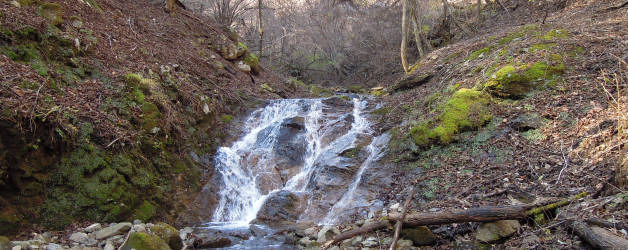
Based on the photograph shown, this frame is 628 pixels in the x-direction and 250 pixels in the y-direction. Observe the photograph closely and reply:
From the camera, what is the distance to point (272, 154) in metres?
9.33

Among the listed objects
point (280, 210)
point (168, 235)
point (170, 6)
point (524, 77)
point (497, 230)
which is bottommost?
point (280, 210)

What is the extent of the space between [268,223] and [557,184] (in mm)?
5199

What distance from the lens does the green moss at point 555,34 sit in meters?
8.47

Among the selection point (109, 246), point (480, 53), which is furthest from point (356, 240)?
point (480, 53)

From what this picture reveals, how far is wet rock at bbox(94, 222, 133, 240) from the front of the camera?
475cm

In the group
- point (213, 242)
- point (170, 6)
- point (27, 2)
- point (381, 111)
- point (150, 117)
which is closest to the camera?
point (213, 242)

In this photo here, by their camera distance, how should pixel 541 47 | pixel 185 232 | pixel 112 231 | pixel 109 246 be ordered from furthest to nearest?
pixel 541 47
pixel 185 232
pixel 112 231
pixel 109 246

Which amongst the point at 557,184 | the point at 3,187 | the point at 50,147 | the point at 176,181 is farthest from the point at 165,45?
the point at 557,184

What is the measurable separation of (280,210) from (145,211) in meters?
2.73

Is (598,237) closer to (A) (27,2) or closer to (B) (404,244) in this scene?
(B) (404,244)

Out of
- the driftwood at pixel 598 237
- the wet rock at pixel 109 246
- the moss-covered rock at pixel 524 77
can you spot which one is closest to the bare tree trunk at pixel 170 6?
the wet rock at pixel 109 246

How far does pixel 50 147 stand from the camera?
5223 millimetres

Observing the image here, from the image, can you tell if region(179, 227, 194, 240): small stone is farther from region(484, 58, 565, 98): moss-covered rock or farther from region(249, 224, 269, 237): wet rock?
region(484, 58, 565, 98): moss-covered rock

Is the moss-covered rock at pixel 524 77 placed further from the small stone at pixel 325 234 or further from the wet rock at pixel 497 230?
the small stone at pixel 325 234
